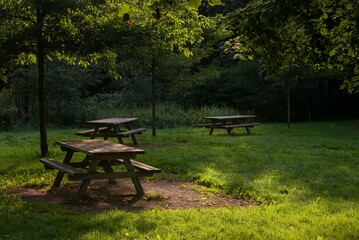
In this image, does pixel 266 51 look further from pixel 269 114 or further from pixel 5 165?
pixel 269 114

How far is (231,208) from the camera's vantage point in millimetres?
6016

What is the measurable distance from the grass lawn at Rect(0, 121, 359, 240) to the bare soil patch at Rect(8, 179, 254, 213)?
0.31m

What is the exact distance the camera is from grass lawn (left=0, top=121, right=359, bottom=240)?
4.90m

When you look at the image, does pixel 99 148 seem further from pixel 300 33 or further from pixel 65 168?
pixel 300 33

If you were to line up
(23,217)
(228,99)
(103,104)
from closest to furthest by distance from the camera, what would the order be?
1. (23,217)
2. (103,104)
3. (228,99)

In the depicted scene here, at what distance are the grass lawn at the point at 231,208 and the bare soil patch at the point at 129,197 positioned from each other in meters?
0.31

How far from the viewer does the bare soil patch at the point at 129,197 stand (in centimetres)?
634

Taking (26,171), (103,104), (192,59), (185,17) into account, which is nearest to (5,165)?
(26,171)

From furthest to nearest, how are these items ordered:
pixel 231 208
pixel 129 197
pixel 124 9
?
pixel 129 197 → pixel 231 208 → pixel 124 9

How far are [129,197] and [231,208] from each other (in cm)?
170

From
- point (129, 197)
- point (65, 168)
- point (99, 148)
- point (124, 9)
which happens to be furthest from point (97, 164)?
point (124, 9)

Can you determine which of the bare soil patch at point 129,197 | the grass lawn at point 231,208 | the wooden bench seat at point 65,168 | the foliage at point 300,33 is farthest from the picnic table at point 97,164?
the foliage at point 300,33

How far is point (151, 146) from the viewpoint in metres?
13.3

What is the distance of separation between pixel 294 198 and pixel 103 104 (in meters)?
20.0
